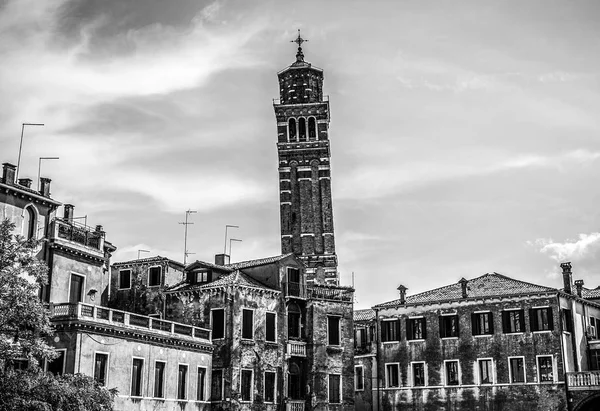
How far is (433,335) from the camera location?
57.5 meters

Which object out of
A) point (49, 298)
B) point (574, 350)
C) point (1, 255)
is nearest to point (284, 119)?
point (574, 350)

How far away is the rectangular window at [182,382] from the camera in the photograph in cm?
4404

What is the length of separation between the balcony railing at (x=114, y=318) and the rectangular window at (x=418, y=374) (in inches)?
729

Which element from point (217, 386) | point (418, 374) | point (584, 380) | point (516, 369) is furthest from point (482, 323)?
point (217, 386)

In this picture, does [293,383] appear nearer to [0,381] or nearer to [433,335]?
[433,335]

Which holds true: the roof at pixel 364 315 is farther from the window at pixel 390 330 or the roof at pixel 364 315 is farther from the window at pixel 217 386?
the window at pixel 217 386

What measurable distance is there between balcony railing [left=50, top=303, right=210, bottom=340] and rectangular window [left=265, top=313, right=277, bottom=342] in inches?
196

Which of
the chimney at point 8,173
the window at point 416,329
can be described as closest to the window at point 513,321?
the window at point 416,329

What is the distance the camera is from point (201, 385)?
46094 mm

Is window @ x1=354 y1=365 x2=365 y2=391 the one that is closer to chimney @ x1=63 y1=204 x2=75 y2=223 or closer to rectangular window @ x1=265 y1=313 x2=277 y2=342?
rectangular window @ x1=265 y1=313 x2=277 y2=342

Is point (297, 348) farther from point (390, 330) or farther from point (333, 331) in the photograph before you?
point (390, 330)

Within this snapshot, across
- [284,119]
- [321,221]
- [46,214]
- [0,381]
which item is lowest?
[0,381]

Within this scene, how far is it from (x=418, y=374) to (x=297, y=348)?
11127mm

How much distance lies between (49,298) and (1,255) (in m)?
10.6
